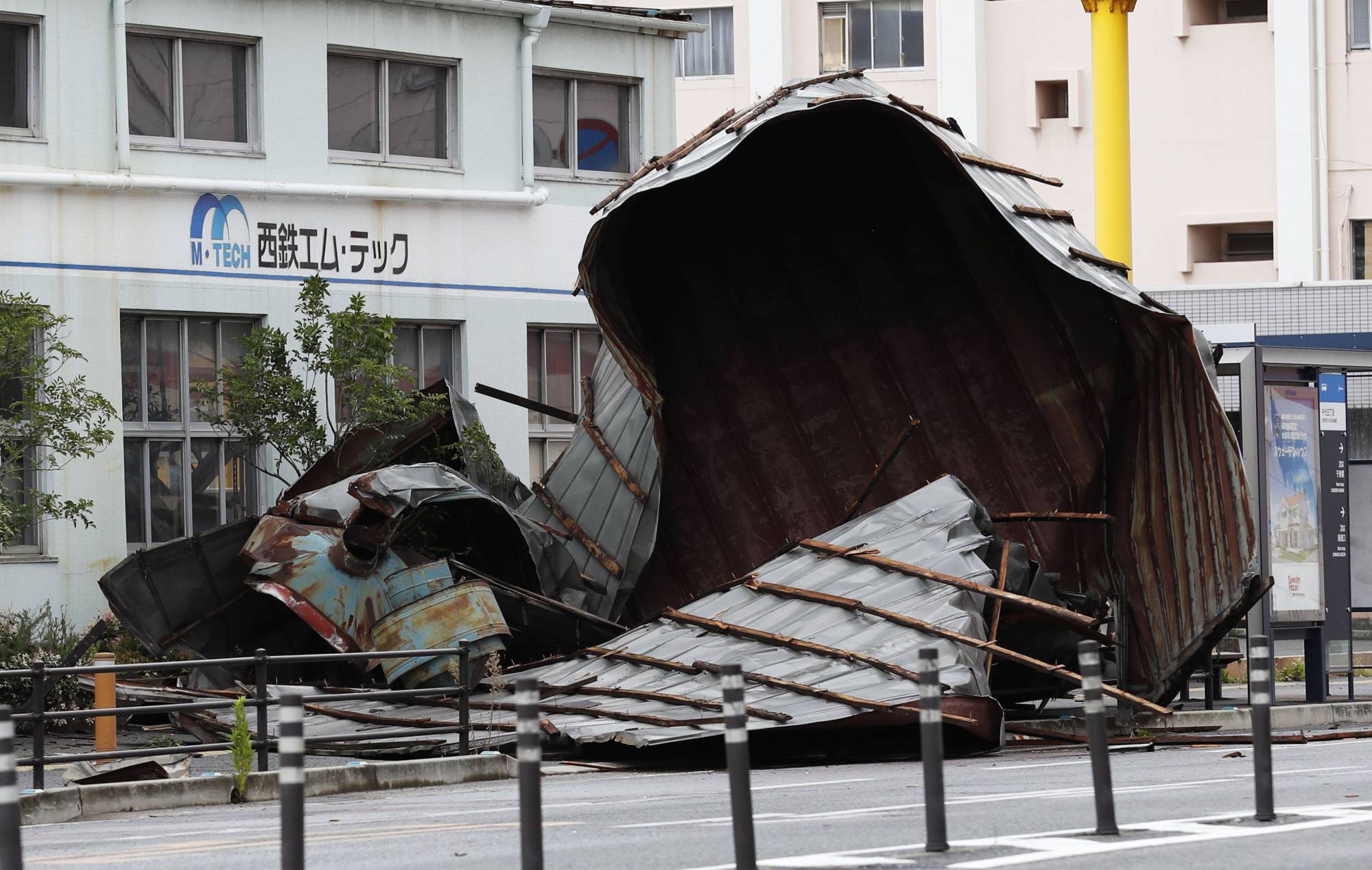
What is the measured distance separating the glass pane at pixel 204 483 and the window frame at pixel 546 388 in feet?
13.2

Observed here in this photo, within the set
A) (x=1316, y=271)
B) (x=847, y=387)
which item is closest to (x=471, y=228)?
(x=847, y=387)

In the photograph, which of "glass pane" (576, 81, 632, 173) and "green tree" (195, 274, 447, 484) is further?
"glass pane" (576, 81, 632, 173)

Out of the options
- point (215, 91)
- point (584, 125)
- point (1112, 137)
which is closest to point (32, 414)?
point (215, 91)

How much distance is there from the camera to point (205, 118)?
2219 centimetres

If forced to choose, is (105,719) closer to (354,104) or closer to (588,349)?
(354,104)

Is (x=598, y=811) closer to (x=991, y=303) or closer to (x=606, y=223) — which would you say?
(x=606, y=223)

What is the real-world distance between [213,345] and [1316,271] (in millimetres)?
25712

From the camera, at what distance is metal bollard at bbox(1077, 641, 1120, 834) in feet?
28.2

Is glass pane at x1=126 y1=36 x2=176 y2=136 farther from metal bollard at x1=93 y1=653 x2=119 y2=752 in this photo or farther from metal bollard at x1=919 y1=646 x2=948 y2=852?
metal bollard at x1=919 y1=646 x2=948 y2=852

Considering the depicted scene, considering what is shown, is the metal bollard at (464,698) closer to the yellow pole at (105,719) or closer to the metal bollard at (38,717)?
the yellow pole at (105,719)

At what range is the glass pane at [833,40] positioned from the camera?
46.1 meters

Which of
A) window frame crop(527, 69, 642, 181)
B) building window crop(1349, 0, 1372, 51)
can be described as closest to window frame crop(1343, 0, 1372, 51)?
building window crop(1349, 0, 1372, 51)

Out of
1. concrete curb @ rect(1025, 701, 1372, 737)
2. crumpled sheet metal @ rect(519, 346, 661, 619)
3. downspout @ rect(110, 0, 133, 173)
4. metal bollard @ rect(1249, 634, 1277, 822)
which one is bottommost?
concrete curb @ rect(1025, 701, 1372, 737)

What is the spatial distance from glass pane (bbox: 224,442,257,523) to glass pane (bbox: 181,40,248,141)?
3417mm
